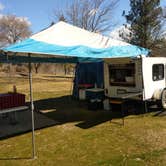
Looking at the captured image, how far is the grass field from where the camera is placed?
456cm

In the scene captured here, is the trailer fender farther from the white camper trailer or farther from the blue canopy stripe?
the blue canopy stripe

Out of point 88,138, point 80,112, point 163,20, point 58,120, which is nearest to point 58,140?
point 88,138

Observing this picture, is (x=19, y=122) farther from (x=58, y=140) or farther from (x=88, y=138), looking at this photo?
(x=88, y=138)

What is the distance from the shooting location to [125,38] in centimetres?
2378

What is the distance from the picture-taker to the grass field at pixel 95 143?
4.56 metres

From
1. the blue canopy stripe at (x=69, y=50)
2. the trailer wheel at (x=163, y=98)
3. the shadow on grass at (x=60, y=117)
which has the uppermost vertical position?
the blue canopy stripe at (x=69, y=50)

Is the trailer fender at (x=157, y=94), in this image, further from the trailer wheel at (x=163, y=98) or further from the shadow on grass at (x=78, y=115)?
the shadow on grass at (x=78, y=115)

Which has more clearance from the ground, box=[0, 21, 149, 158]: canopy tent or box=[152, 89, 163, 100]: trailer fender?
box=[0, 21, 149, 158]: canopy tent

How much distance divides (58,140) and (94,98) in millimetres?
4029

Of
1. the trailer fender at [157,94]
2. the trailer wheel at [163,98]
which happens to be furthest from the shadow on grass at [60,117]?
the trailer wheel at [163,98]

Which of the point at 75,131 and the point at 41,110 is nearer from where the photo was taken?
the point at 75,131

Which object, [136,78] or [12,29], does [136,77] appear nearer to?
[136,78]

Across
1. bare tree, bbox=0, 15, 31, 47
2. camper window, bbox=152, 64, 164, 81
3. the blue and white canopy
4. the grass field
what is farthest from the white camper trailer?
bare tree, bbox=0, 15, 31, 47

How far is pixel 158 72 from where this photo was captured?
27.7ft
